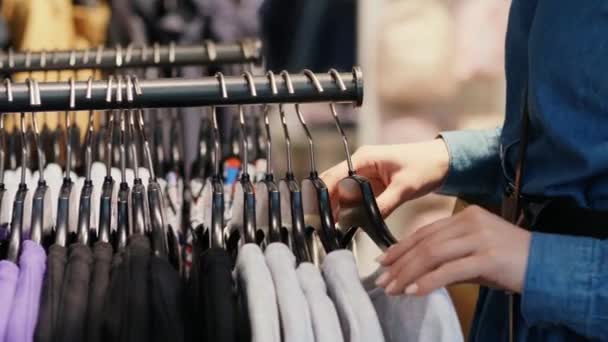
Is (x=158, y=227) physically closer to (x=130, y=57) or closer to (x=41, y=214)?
(x=41, y=214)

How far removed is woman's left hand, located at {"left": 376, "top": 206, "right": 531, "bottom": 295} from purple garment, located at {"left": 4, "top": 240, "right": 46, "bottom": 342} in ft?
0.80

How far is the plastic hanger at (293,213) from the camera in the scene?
0.66m

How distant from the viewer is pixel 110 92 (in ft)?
2.15

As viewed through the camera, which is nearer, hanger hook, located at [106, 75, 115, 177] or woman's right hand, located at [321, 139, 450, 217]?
hanger hook, located at [106, 75, 115, 177]

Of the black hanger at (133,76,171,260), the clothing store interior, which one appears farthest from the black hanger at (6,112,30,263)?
the black hanger at (133,76,171,260)

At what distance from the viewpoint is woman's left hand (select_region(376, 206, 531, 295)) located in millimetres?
555

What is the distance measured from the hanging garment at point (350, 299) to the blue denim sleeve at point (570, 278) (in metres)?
0.11

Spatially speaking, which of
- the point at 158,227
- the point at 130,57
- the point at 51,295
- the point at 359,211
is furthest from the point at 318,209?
the point at 130,57

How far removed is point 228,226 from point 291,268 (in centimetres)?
18

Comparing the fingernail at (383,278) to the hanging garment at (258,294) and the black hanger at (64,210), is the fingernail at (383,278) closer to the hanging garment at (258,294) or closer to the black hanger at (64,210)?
the hanging garment at (258,294)

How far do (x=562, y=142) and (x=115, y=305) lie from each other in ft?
1.13

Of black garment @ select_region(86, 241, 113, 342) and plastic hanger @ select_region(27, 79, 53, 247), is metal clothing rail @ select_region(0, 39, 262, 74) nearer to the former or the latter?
plastic hanger @ select_region(27, 79, 53, 247)

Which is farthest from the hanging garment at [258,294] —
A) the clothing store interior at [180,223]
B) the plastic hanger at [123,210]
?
the plastic hanger at [123,210]

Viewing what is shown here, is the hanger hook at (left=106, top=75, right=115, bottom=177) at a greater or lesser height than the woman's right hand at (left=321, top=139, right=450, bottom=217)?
greater
